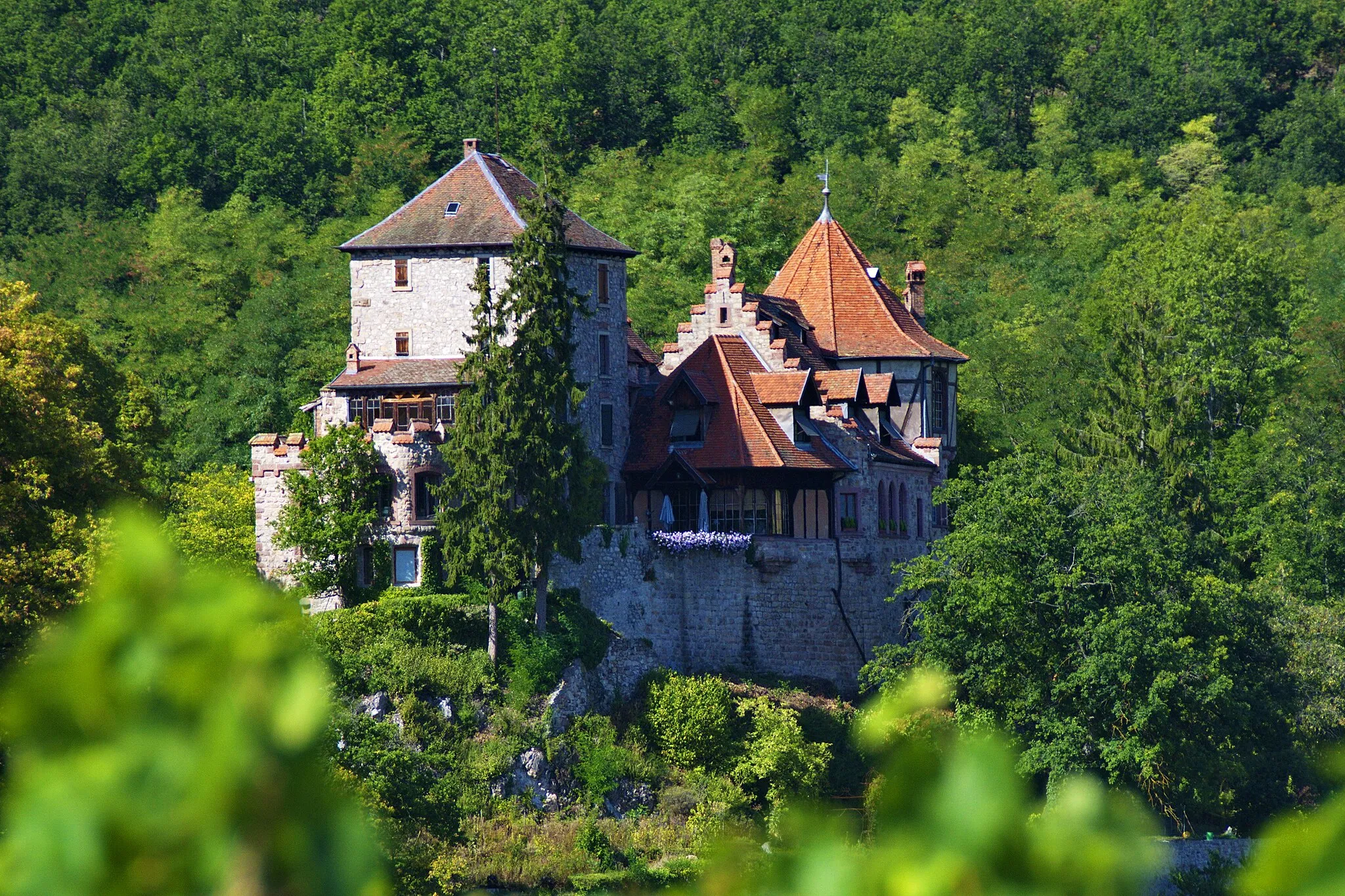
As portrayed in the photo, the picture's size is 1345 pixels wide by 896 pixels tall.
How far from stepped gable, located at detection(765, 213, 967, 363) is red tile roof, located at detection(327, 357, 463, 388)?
1575cm

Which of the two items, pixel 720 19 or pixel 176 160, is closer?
pixel 176 160

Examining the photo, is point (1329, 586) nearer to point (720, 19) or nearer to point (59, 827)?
point (59, 827)

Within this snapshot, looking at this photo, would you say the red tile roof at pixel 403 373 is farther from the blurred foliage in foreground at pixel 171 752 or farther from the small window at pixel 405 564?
the blurred foliage in foreground at pixel 171 752

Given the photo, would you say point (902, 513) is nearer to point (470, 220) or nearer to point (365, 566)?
point (470, 220)

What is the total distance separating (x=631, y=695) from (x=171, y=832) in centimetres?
4342

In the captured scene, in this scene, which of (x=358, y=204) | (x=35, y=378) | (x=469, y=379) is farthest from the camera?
(x=358, y=204)

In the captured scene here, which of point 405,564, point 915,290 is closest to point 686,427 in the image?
point 405,564

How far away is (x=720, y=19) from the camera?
124 metres

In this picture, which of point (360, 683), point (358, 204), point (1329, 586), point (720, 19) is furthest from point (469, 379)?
point (720, 19)

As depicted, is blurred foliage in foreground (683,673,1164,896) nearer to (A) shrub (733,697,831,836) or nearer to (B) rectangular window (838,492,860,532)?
(A) shrub (733,697,831,836)

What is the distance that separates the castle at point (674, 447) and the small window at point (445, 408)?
6cm

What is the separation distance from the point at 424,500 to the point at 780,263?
36793 millimetres

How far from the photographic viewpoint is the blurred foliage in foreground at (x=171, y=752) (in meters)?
3.82

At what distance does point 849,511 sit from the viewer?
5288 centimetres
